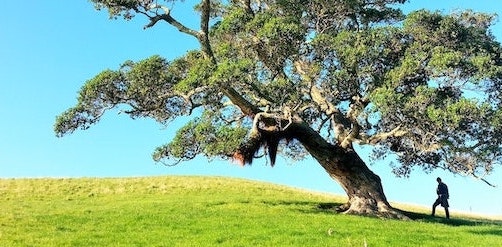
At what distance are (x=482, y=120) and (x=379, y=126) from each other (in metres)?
5.46

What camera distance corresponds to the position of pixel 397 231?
77.5 ft

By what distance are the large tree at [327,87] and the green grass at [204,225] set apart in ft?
9.65

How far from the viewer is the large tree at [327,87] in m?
26.3

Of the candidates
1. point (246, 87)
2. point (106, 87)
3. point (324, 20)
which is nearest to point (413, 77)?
point (324, 20)

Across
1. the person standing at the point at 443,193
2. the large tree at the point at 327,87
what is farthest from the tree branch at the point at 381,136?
the person standing at the point at 443,193

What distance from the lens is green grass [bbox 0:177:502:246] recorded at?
20.2m

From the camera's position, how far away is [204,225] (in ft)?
75.6

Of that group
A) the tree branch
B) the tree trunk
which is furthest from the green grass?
the tree branch

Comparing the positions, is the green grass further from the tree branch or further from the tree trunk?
the tree branch

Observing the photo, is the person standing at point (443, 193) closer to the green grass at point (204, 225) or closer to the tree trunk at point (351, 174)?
the green grass at point (204, 225)

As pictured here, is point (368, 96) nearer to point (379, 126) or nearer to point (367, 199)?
point (379, 126)

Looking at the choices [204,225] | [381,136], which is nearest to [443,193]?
[381,136]

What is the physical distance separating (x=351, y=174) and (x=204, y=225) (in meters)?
10.8

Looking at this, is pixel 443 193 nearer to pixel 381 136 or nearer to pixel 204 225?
pixel 381 136
